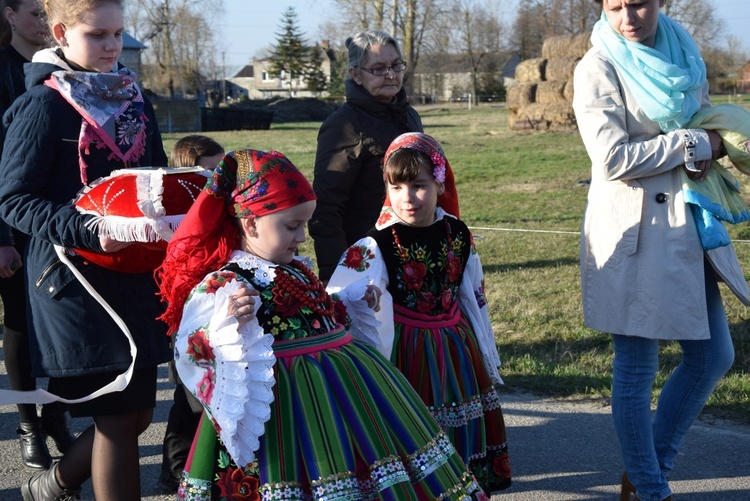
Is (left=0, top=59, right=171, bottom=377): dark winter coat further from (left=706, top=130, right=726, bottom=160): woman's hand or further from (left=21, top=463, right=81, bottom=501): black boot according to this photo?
(left=706, top=130, right=726, bottom=160): woman's hand

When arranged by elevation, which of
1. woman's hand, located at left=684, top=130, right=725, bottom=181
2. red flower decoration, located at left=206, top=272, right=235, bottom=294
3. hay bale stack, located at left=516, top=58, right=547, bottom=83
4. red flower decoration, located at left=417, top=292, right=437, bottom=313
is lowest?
red flower decoration, located at left=417, top=292, right=437, bottom=313

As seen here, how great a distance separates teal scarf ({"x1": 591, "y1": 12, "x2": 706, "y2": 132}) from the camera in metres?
2.94

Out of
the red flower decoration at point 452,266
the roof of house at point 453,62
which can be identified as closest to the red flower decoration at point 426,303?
the red flower decoration at point 452,266

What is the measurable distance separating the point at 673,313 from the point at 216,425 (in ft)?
5.25

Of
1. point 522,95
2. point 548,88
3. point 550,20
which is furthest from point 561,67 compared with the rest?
point 550,20

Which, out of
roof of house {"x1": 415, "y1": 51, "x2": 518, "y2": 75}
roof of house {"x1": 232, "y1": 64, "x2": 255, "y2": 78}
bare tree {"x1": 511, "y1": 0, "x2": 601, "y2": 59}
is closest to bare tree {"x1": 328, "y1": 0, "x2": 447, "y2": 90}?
bare tree {"x1": 511, "y1": 0, "x2": 601, "y2": 59}

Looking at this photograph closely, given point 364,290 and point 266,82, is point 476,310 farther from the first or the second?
point 266,82

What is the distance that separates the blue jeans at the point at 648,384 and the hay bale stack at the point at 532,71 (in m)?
22.6

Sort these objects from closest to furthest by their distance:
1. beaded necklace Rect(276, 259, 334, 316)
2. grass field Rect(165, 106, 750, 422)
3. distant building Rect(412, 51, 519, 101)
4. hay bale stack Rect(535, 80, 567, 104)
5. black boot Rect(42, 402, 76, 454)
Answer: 1. beaded necklace Rect(276, 259, 334, 316)
2. black boot Rect(42, 402, 76, 454)
3. grass field Rect(165, 106, 750, 422)
4. hay bale stack Rect(535, 80, 567, 104)
5. distant building Rect(412, 51, 519, 101)

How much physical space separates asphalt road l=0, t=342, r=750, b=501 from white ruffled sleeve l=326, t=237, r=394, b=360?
1.00 metres

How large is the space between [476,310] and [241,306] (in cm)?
125

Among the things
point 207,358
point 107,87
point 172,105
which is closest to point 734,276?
point 207,358

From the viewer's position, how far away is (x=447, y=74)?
76188 mm

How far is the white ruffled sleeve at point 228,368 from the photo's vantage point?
227 cm
